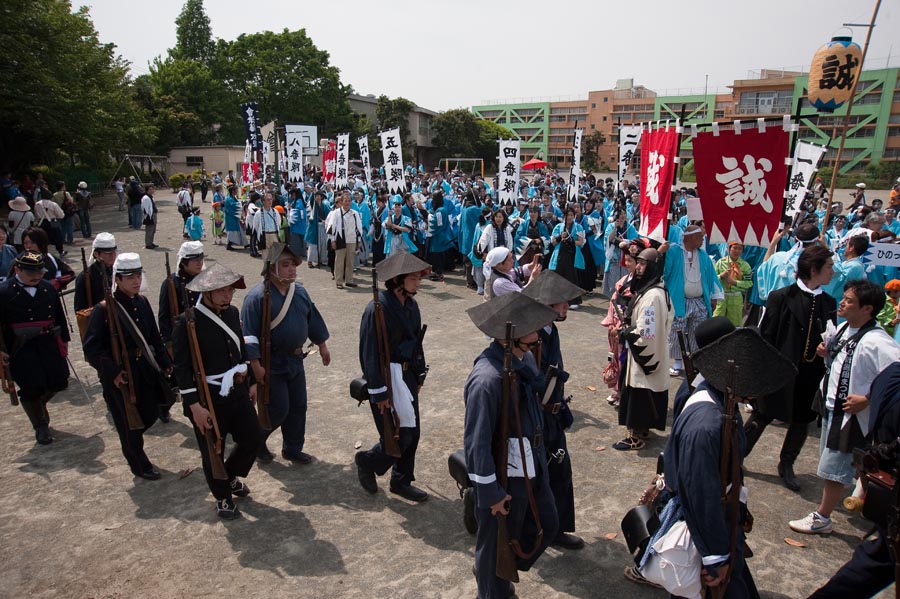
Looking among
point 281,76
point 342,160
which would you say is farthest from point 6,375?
point 281,76

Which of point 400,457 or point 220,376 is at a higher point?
point 220,376

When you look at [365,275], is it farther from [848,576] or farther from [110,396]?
[848,576]

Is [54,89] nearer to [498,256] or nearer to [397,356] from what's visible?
[498,256]

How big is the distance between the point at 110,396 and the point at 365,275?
29.7 feet

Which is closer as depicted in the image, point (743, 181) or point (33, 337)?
point (743, 181)

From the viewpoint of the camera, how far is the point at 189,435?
18.4ft

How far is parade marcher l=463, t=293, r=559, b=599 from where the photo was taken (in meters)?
2.81

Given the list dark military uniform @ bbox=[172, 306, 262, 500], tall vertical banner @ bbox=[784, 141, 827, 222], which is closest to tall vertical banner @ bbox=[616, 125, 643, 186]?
tall vertical banner @ bbox=[784, 141, 827, 222]

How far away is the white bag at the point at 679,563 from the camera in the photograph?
2.57 m

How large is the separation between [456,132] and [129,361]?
194ft

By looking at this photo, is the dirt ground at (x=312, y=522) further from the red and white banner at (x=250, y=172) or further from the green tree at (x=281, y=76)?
the green tree at (x=281, y=76)

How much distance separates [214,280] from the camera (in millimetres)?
3980

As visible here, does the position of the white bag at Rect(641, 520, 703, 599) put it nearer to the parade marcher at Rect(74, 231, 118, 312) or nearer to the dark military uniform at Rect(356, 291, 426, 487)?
the dark military uniform at Rect(356, 291, 426, 487)

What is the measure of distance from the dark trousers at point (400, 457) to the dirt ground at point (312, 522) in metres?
0.21
